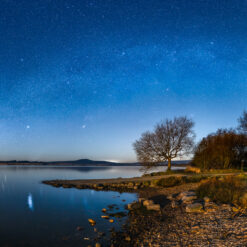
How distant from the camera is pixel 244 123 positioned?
106ft

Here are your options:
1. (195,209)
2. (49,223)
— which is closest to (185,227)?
(195,209)

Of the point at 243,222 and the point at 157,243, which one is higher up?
the point at 243,222

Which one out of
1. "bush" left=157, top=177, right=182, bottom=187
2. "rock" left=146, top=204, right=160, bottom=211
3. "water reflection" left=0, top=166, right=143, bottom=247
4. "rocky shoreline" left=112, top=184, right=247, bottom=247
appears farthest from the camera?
"bush" left=157, top=177, right=182, bottom=187

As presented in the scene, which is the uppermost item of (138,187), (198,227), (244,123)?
(244,123)

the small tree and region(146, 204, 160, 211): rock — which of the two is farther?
the small tree

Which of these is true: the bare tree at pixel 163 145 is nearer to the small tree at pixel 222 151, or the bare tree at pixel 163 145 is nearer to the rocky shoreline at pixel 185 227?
the small tree at pixel 222 151

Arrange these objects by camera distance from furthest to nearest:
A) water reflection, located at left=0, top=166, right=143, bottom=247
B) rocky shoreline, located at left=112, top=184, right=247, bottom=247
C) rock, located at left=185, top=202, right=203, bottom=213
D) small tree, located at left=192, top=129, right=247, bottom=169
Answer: small tree, located at left=192, top=129, right=247, bottom=169 → rock, located at left=185, top=202, right=203, bottom=213 → water reflection, located at left=0, top=166, right=143, bottom=247 → rocky shoreline, located at left=112, top=184, right=247, bottom=247

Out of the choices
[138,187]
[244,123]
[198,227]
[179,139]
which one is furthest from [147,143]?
[198,227]

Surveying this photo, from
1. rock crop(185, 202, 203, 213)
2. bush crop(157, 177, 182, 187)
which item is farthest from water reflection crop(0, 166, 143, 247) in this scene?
bush crop(157, 177, 182, 187)

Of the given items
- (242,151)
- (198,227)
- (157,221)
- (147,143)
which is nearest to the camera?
(198,227)

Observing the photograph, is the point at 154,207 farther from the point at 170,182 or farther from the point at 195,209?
the point at 170,182

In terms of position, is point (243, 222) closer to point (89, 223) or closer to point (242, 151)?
point (89, 223)

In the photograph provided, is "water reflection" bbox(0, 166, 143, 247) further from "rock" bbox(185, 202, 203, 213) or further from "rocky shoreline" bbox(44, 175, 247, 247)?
"rock" bbox(185, 202, 203, 213)

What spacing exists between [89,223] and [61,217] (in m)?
2.31
